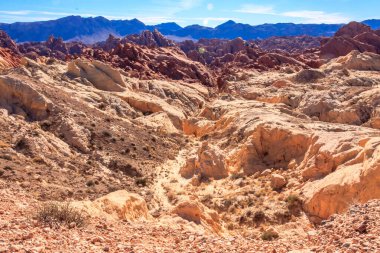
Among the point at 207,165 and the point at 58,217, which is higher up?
the point at 58,217

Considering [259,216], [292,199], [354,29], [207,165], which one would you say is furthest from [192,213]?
[354,29]

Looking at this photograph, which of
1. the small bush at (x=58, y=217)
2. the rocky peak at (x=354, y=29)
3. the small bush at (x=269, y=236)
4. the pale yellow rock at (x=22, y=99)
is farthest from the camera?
the rocky peak at (x=354, y=29)

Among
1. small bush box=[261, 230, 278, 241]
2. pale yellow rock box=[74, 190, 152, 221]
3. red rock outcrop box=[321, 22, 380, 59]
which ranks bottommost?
small bush box=[261, 230, 278, 241]

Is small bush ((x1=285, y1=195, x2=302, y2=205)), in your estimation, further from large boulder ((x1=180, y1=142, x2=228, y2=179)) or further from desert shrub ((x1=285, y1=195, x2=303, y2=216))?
large boulder ((x1=180, y1=142, x2=228, y2=179))

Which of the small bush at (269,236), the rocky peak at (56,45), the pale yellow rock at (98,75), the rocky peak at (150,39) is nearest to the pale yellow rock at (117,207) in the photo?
the small bush at (269,236)

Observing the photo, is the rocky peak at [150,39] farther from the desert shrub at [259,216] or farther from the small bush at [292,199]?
the desert shrub at [259,216]

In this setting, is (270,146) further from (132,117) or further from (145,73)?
(145,73)

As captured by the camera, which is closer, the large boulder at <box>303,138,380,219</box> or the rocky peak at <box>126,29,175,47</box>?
the large boulder at <box>303,138,380,219</box>

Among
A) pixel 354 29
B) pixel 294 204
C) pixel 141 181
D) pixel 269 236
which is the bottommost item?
pixel 141 181

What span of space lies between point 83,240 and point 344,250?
5.40 meters

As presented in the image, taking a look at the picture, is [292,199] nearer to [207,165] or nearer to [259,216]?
[259,216]

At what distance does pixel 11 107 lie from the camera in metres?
30.3

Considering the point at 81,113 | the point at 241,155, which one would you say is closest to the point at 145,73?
the point at 81,113

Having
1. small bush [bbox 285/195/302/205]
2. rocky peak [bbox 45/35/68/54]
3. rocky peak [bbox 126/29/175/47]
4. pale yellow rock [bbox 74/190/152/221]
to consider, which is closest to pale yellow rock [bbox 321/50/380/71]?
small bush [bbox 285/195/302/205]
